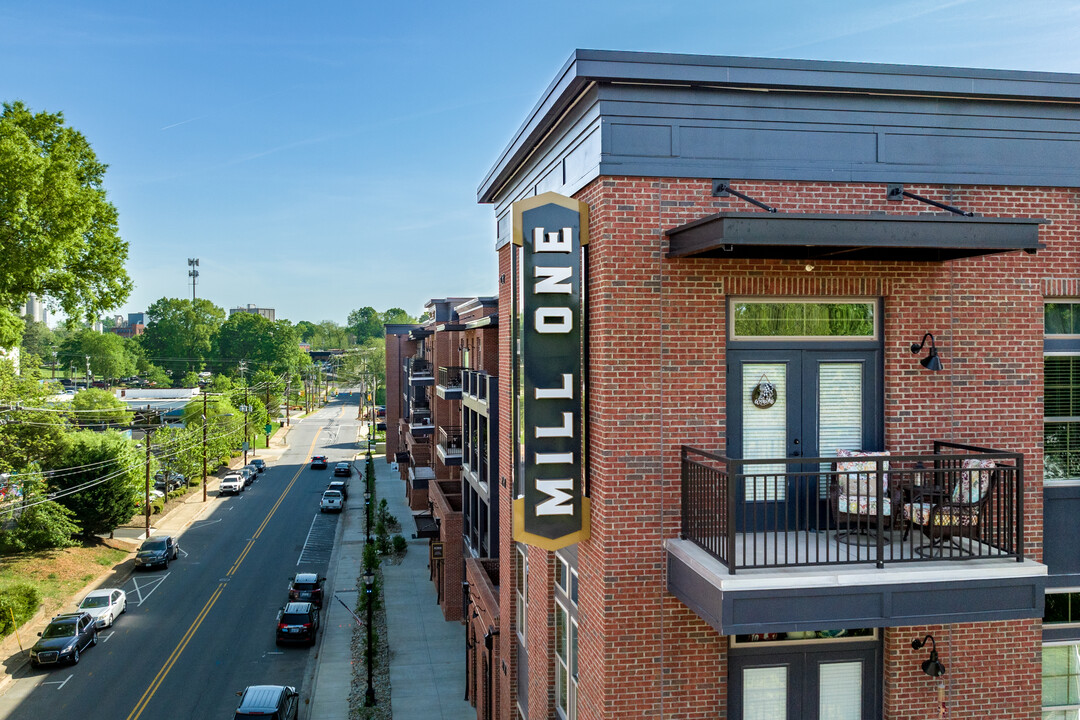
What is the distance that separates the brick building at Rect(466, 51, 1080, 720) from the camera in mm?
8109

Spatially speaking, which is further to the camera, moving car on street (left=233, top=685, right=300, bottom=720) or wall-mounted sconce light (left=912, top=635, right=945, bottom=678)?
moving car on street (left=233, top=685, right=300, bottom=720)

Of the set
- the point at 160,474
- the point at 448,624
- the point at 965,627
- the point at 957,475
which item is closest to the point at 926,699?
the point at 965,627

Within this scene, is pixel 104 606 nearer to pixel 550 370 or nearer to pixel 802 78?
pixel 550 370

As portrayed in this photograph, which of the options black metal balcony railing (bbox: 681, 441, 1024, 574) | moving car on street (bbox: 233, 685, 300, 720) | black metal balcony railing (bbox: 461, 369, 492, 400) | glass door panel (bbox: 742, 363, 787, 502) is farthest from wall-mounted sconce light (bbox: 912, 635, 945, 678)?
moving car on street (bbox: 233, 685, 300, 720)

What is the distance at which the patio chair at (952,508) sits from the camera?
24.0 feet

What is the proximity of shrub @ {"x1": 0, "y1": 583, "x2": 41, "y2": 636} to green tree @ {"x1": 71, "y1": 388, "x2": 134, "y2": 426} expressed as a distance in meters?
30.6

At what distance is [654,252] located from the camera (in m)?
8.23

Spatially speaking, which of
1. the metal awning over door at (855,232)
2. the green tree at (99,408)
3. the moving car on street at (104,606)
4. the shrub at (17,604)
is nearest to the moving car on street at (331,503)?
the green tree at (99,408)

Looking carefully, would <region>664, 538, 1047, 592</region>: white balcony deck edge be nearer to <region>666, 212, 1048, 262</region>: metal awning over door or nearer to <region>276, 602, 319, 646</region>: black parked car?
<region>666, 212, 1048, 262</region>: metal awning over door

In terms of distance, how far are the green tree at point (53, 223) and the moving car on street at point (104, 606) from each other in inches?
387

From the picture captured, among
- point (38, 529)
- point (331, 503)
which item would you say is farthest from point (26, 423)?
point (331, 503)

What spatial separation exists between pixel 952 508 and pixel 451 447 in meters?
25.7

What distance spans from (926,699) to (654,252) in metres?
5.91

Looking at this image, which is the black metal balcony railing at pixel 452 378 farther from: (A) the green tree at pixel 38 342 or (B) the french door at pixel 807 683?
(A) the green tree at pixel 38 342
